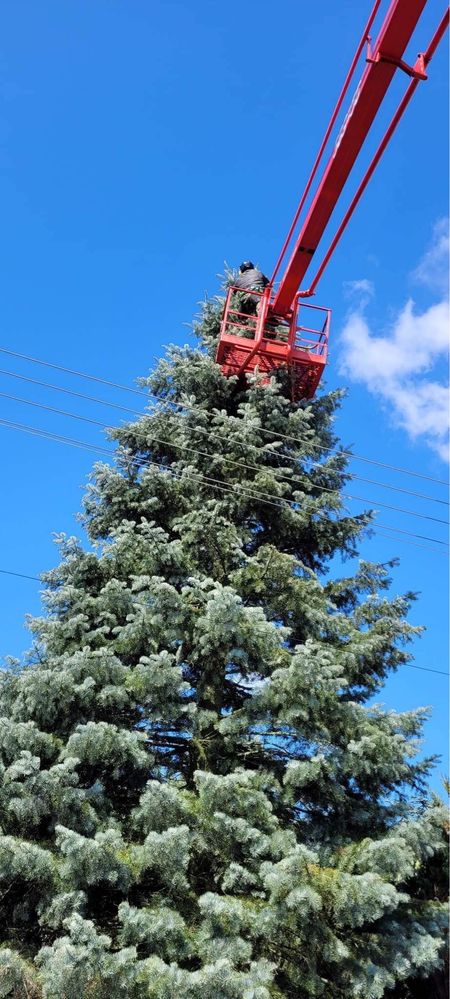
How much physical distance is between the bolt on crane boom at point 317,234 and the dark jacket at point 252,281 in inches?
6.0

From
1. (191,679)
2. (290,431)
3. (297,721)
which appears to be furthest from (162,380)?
(297,721)

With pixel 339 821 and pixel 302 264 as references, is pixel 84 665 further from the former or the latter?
pixel 302 264

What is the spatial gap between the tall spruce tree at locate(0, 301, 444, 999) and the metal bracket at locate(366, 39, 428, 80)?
3838mm

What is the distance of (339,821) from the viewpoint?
652 centimetres

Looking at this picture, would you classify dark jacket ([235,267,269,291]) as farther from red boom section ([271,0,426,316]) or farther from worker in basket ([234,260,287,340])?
red boom section ([271,0,426,316])

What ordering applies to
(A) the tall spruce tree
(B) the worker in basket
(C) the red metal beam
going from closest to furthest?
1. (A) the tall spruce tree
2. (C) the red metal beam
3. (B) the worker in basket

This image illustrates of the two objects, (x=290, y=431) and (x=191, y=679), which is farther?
(x=290, y=431)

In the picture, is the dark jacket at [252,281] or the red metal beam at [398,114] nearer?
the red metal beam at [398,114]

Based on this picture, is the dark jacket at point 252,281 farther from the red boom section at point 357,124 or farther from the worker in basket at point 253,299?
the red boom section at point 357,124

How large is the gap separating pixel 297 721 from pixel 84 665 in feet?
6.68

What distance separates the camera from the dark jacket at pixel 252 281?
10.8 m

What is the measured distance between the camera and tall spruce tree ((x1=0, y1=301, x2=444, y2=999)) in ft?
16.6

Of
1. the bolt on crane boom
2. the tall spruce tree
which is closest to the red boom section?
the bolt on crane boom

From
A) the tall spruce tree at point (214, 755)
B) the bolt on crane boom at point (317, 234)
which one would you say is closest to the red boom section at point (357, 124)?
the bolt on crane boom at point (317, 234)
